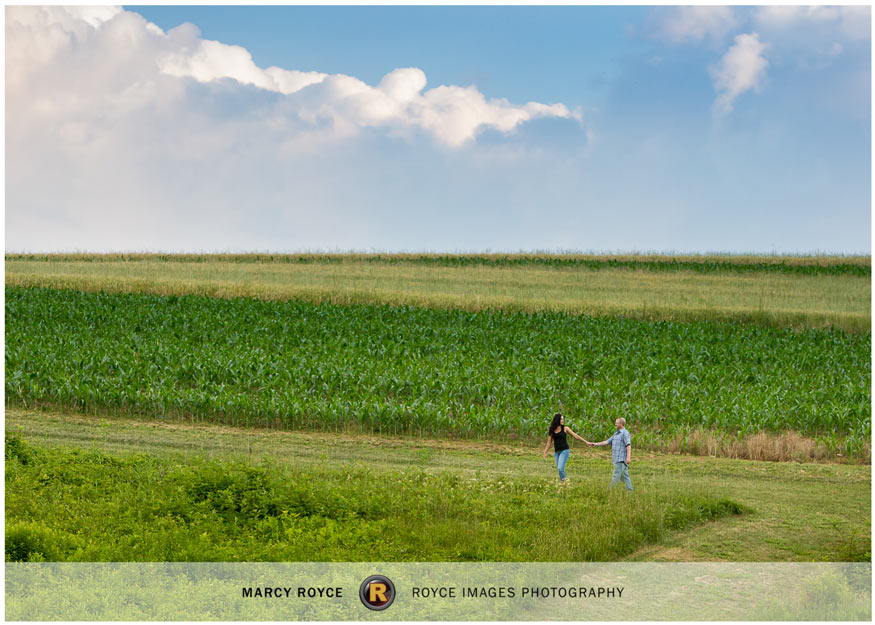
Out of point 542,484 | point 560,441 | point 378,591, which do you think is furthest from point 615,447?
point 378,591

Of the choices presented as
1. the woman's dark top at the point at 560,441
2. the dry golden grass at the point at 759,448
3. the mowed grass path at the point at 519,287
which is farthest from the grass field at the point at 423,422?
the woman's dark top at the point at 560,441

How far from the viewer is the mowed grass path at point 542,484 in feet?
35.4

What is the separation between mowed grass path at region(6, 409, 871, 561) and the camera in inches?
425

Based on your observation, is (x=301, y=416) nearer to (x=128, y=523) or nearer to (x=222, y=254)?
(x=128, y=523)

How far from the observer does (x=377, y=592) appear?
830 cm

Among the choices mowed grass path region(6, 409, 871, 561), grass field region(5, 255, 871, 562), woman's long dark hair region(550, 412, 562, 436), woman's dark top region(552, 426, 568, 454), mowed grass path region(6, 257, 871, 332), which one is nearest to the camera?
mowed grass path region(6, 409, 871, 561)

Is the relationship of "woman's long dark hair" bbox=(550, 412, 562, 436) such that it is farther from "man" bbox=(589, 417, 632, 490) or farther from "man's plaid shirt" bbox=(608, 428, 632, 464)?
"man's plaid shirt" bbox=(608, 428, 632, 464)

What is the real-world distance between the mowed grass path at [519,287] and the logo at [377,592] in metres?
30.0

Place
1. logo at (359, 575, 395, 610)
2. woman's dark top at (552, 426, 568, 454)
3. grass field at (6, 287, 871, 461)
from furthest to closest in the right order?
grass field at (6, 287, 871, 461) → woman's dark top at (552, 426, 568, 454) → logo at (359, 575, 395, 610)

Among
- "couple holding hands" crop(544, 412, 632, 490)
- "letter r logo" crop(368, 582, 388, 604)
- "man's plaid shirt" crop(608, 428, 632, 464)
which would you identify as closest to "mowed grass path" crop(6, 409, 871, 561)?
"couple holding hands" crop(544, 412, 632, 490)

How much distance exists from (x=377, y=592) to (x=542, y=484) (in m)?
5.26

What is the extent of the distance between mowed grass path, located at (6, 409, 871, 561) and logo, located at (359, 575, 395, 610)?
172 centimetres

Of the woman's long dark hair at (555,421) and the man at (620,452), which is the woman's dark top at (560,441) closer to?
the woman's long dark hair at (555,421)

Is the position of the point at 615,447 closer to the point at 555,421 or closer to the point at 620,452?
the point at 620,452
